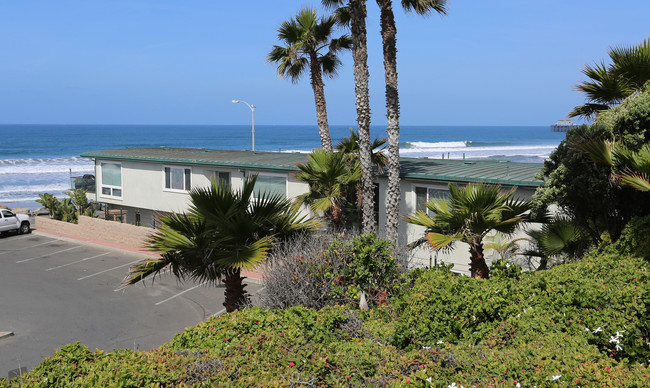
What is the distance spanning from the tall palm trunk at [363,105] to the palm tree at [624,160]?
24.7 ft

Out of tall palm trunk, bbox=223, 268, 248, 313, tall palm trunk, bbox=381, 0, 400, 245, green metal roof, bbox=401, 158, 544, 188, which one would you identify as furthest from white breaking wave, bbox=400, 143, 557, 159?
tall palm trunk, bbox=223, 268, 248, 313

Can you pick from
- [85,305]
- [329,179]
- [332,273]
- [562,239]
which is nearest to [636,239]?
[562,239]

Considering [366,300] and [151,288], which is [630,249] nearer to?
[366,300]

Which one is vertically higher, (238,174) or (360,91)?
(360,91)

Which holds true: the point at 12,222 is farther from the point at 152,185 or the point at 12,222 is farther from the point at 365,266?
the point at 365,266

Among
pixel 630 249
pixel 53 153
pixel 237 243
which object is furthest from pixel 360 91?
pixel 53 153

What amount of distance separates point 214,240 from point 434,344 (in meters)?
5.49

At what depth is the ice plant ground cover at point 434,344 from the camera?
6.01 meters

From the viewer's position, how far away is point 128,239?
27.8 metres

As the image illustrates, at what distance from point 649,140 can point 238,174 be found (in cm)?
1793

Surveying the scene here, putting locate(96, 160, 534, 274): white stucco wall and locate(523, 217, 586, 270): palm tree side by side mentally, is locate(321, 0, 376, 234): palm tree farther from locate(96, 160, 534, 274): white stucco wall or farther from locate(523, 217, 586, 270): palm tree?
locate(523, 217, 586, 270): palm tree

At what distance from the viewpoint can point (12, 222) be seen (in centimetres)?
3027

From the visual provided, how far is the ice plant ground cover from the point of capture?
6008mm

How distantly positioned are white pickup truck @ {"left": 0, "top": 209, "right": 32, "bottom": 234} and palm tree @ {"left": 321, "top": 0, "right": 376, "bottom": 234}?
21.9m
